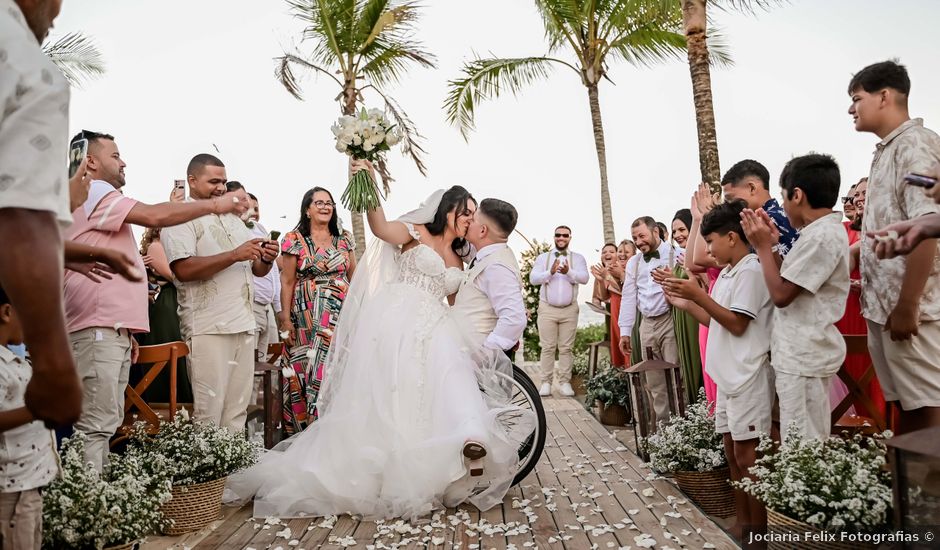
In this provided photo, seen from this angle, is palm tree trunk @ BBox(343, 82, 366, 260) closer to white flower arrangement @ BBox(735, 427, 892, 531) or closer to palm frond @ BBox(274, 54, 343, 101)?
palm frond @ BBox(274, 54, 343, 101)

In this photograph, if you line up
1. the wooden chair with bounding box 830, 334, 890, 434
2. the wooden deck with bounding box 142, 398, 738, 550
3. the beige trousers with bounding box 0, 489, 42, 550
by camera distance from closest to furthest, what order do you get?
the beige trousers with bounding box 0, 489, 42, 550
the wooden deck with bounding box 142, 398, 738, 550
the wooden chair with bounding box 830, 334, 890, 434

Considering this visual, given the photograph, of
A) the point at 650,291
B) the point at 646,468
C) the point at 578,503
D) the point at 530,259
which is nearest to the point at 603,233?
the point at 530,259

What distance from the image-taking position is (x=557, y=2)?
13680mm

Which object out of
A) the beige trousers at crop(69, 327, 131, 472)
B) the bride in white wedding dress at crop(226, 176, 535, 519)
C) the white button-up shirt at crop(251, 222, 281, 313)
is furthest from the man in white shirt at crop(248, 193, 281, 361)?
the beige trousers at crop(69, 327, 131, 472)

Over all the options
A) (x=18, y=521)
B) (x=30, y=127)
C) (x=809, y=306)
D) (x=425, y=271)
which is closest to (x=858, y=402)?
(x=809, y=306)

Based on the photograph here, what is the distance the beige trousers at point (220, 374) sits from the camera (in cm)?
473

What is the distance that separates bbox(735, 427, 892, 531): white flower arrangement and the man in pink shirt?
3.05m

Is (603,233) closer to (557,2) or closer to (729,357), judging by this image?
(557,2)

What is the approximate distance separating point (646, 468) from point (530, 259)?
8.62 metres

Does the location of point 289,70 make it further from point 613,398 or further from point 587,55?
point 613,398

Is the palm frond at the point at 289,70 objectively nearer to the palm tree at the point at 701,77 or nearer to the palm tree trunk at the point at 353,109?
the palm tree trunk at the point at 353,109

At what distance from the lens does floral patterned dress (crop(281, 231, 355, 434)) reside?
5.83 m

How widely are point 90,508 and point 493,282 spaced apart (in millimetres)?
2828

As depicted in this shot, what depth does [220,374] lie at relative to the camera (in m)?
4.77
